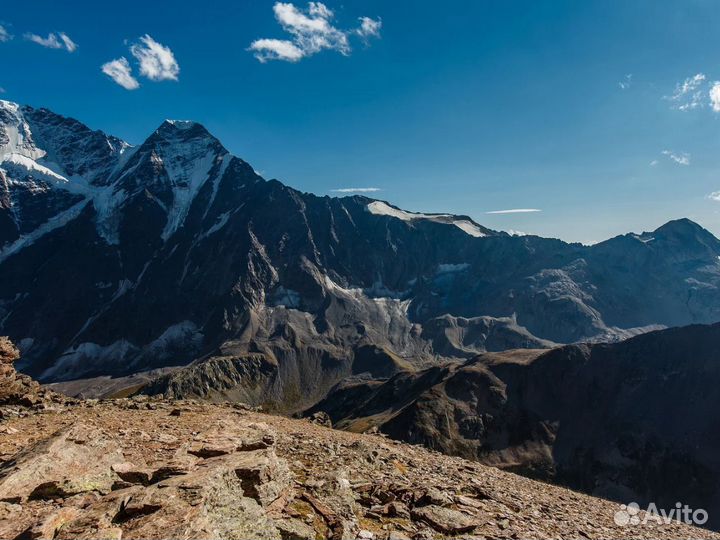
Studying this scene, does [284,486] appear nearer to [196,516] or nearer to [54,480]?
[196,516]

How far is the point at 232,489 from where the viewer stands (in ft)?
42.1

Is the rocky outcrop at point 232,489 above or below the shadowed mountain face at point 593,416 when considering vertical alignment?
above

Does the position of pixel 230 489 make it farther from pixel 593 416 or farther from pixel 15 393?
pixel 593 416

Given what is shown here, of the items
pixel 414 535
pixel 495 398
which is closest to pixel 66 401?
pixel 414 535

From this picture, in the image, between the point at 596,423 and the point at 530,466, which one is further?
the point at 596,423

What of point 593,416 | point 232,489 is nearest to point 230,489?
point 232,489

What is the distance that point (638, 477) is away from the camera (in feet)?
463

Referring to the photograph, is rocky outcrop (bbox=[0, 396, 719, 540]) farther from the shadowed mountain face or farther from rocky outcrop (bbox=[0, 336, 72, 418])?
the shadowed mountain face

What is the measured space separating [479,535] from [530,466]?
505 feet

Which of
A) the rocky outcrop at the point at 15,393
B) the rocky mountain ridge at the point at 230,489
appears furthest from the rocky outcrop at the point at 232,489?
the rocky outcrop at the point at 15,393

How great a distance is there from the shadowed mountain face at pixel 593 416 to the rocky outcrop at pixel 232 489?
136109 mm

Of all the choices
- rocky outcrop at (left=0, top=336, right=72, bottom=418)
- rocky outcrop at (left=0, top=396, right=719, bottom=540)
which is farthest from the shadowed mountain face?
rocky outcrop at (left=0, top=396, right=719, bottom=540)

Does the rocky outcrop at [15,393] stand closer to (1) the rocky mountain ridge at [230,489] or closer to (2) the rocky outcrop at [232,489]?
(1) the rocky mountain ridge at [230,489]

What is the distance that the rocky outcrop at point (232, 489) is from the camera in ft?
36.5
